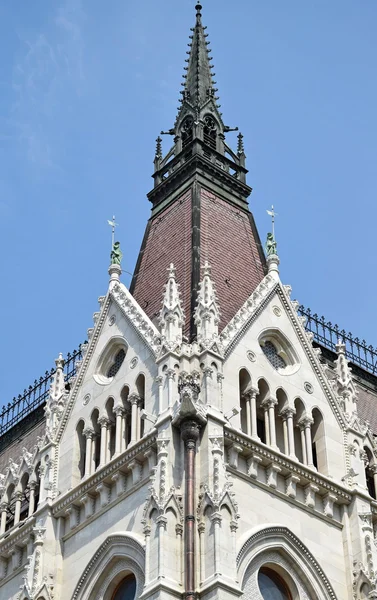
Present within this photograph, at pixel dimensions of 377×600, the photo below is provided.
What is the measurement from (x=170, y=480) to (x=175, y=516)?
1246 mm

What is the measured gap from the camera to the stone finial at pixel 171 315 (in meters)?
49.3

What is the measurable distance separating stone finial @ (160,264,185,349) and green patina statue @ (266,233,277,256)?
5.39 metres

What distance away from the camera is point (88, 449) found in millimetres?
50844

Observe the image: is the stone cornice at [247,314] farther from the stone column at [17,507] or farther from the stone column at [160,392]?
the stone column at [17,507]

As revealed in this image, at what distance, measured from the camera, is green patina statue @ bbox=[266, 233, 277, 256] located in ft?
182

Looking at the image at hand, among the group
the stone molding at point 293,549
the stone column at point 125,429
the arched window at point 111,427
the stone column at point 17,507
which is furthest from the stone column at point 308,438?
Result: the stone column at point 17,507

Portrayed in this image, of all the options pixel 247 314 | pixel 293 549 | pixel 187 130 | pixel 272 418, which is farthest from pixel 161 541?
pixel 187 130

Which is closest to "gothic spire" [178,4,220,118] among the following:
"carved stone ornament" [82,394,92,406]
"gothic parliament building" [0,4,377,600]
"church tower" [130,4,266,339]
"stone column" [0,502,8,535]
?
"church tower" [130,4,266,339]

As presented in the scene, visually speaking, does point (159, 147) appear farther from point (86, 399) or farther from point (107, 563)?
point (107, 563)

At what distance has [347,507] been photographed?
50.2 meters

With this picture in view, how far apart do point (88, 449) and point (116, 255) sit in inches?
323

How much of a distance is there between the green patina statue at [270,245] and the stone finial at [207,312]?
484 cm

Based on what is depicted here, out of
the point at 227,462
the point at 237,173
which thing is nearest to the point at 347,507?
the point at 227,462

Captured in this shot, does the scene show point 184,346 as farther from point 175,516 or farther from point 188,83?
point 188,83
